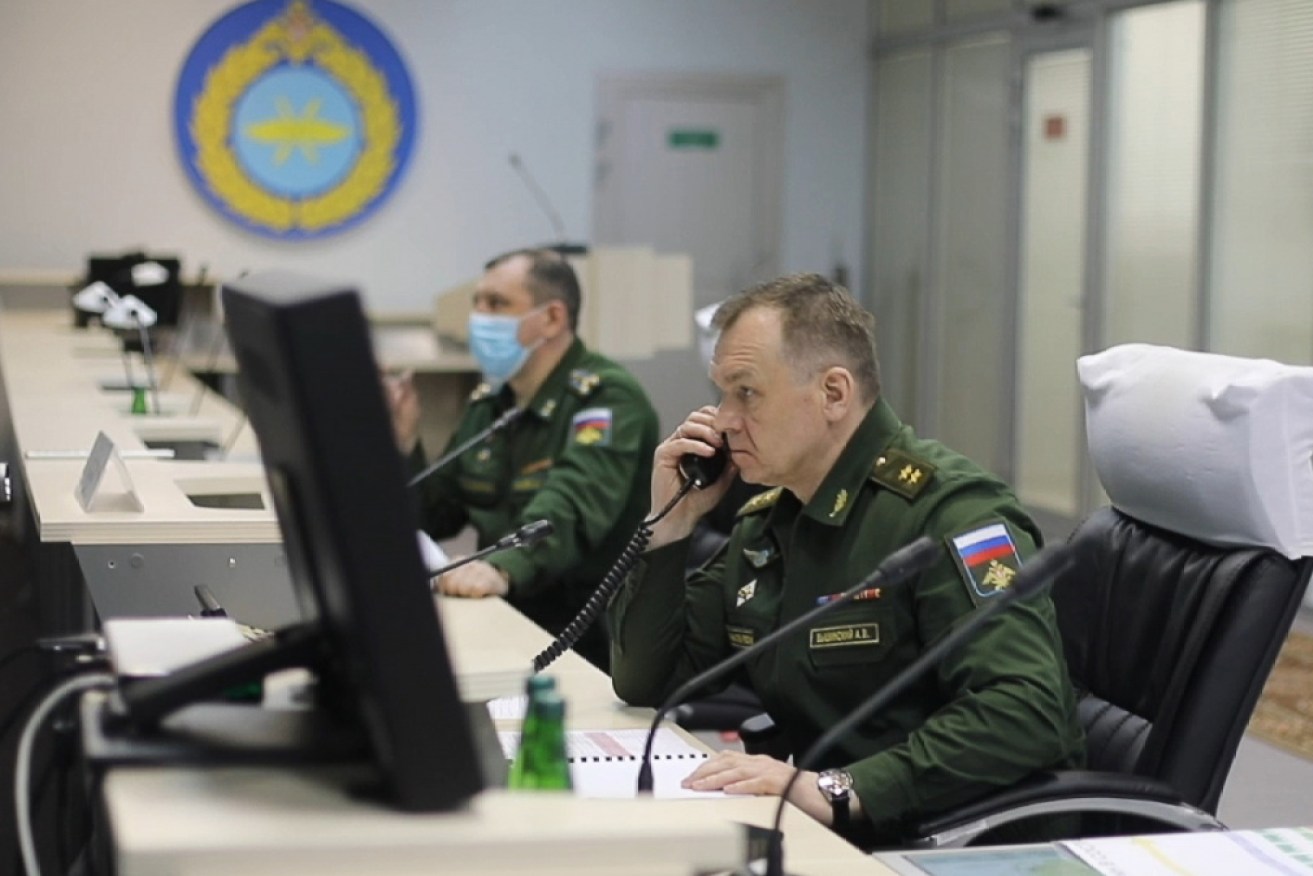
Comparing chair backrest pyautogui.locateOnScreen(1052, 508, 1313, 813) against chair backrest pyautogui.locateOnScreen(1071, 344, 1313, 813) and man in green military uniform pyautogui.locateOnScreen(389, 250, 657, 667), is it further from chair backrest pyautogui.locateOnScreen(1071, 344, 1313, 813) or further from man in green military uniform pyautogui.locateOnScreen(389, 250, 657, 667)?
man in green military uniform pyautogui.locateOnScreen(389, 250, 657, 667)

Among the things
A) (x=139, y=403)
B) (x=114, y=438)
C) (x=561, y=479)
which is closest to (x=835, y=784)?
(x=561, y=479)

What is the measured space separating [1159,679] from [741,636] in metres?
0.53

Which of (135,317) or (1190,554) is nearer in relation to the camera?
(1190,554)

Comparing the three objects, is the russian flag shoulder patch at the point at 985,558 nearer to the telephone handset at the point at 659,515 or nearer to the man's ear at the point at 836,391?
the man's ear at the point at 836,391

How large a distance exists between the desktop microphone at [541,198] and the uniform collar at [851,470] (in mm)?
7013

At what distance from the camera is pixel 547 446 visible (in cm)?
372

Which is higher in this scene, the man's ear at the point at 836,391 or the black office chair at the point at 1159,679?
the man's ear at the point at 836,391

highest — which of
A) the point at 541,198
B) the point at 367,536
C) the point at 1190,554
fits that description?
the point at 541,198

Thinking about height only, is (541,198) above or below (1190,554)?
above

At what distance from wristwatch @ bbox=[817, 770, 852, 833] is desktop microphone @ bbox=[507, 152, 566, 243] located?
7326 millimetres

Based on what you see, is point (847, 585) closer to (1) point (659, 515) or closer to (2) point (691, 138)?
(1) point (659, 515)

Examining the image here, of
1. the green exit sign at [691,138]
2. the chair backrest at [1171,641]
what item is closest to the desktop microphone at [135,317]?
the chair backrest at [1171,641]

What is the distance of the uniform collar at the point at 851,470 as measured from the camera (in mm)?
2254

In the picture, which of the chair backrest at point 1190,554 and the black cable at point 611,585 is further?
the black cable at point 611,585
